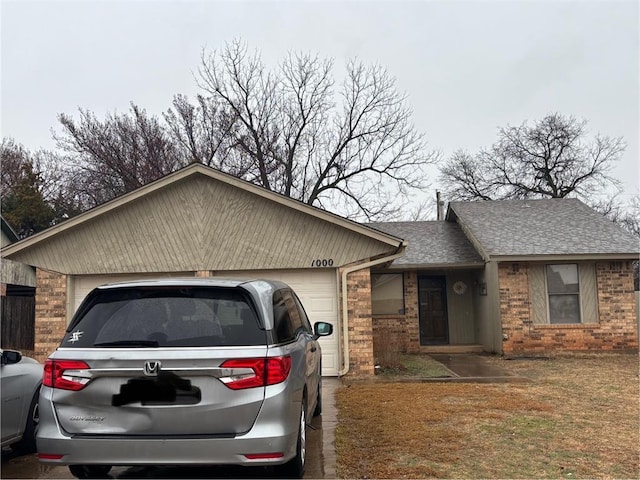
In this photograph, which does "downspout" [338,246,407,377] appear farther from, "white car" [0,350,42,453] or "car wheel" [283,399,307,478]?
"car wheel" [283,399,307,478]

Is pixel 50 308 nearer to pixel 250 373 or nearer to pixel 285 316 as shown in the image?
pixel 285 316

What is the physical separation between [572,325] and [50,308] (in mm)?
12898

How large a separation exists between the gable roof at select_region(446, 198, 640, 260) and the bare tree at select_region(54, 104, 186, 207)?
697 inches

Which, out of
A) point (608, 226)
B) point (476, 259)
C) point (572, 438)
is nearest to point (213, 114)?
point (476, 259)

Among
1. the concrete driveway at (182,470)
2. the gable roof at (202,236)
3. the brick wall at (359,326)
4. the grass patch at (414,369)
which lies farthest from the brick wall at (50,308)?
the grass patch at (414,369)

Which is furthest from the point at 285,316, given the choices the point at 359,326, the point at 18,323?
the point at 18,323

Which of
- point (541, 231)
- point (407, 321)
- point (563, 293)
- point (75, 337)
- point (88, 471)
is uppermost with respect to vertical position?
point (541, 231)

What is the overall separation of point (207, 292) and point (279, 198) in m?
7.31

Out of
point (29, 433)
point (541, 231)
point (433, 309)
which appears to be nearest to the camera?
point (29, 433)

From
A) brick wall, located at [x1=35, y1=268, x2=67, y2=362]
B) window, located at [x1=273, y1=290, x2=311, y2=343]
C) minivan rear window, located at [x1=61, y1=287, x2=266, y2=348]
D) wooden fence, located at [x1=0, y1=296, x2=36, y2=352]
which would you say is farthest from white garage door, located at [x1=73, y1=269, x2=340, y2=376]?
minivan rear window, located at [x1=61, y1=287, x2=266, y2=348]

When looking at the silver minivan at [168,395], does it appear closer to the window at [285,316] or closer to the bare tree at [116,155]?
the window at [285,316]

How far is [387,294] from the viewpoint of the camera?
17.2 m

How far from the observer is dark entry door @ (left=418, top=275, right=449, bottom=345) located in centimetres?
1780

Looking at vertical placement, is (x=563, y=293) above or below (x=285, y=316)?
Result: above
